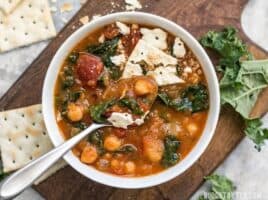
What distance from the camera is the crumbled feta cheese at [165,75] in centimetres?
343

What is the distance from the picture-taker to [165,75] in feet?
11.3

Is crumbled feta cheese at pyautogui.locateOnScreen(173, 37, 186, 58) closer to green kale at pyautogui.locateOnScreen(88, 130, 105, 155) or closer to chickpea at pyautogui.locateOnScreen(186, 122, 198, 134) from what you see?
chickpea at pyautogui.locateOnScreen(186, 122, 198, 134)

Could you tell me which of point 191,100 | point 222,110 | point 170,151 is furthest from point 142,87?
point 222,110

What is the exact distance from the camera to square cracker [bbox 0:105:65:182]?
12.2ft

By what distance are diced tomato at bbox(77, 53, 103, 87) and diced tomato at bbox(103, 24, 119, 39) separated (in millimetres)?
171

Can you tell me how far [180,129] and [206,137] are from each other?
16cm

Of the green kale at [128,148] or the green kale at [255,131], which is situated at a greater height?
the green kale at [128,148]

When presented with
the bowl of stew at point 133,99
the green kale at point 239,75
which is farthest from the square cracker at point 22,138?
the green kale at point 239,75

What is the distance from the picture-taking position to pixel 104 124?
11.2 feet

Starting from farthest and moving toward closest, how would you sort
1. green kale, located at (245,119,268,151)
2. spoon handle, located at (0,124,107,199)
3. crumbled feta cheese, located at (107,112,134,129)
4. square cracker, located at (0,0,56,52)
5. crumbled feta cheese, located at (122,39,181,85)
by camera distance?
square cracker, located at (0,0,56,52), green kale, located at (245,119,268,151), crumbled feta cheese, located at (122,39,181,85), crumbled feta cheese, located at (107,112,134,129), spoon handle, located at (0,124,107,199)

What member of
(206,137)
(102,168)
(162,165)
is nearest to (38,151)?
(102,168)

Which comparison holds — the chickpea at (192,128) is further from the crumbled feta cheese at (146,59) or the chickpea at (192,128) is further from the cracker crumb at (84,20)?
the cracker crumb at (84,20)

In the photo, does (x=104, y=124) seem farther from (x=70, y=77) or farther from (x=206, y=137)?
(x=206, y=137)

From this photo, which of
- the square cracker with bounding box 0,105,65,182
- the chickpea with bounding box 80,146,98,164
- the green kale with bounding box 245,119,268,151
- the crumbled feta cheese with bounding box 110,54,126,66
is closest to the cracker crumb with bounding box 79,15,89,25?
the crumbled feta cheese with bounding box 110,54,126,66
